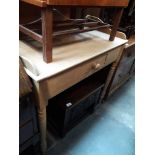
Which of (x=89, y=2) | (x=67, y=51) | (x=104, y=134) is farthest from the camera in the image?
(x=104, y=134)

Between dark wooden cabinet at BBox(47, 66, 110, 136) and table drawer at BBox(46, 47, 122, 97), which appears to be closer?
table drawer at BBox(46, 47, 122, 97)

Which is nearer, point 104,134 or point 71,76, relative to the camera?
point 71,76

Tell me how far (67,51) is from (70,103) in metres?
0.38

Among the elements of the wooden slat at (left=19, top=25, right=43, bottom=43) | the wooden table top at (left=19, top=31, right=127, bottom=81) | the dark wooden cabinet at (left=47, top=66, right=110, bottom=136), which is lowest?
the dark wooden cabinet at (left=47, top=66, right=110, bottom=136)

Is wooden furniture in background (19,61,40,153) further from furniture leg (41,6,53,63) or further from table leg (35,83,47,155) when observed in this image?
furniture leg (41,6,53,63)

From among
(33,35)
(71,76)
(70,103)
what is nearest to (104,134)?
(70,103)

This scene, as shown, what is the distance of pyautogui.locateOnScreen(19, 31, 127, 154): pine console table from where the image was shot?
2.46ft

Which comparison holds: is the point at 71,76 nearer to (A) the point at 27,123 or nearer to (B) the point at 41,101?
(B) the point at 41,101

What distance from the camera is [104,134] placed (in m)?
1.42

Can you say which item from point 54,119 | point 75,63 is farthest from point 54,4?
point 54,119

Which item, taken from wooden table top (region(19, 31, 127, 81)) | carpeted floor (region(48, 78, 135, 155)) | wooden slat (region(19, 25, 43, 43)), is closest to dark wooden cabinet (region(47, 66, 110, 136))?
carpeted floor (region(48, 78, 135, 155))
